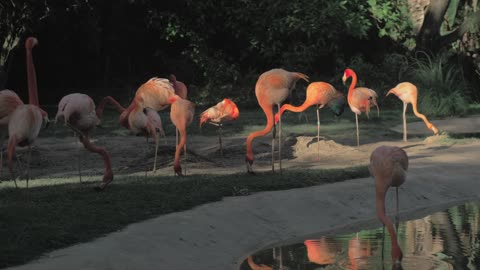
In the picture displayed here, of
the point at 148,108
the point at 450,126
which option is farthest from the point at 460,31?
the point at 148,108

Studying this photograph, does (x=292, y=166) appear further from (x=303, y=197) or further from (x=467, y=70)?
(x=467, y=70)

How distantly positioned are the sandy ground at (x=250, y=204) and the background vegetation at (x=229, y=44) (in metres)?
6.45

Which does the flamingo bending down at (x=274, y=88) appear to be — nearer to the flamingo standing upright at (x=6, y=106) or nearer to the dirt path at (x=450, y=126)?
the flamingo standing upright at (x=6, y=106)

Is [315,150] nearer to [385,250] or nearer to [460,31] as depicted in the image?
[385,250]

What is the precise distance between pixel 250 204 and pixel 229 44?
14.3 meters

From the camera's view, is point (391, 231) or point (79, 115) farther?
point (79, 115)

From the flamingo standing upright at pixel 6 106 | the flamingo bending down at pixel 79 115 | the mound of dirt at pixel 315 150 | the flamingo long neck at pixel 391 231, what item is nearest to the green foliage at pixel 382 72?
the mound of dirt at pixel 315 150

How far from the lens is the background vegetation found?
19.1 m

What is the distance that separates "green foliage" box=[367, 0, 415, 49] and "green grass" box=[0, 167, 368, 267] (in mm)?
10629

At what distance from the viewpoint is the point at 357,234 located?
7328 millimetres

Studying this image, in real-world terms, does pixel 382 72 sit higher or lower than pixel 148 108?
higher

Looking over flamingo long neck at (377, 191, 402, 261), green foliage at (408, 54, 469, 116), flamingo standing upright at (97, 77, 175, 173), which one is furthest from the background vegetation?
flamingo long neck at (377, 191, 402, 261)

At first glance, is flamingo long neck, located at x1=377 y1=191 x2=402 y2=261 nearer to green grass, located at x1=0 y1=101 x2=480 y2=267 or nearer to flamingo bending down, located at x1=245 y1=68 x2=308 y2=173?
green grass, located at x1=0 y1=101 x2=480 y2=267

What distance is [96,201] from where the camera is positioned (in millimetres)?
7340
